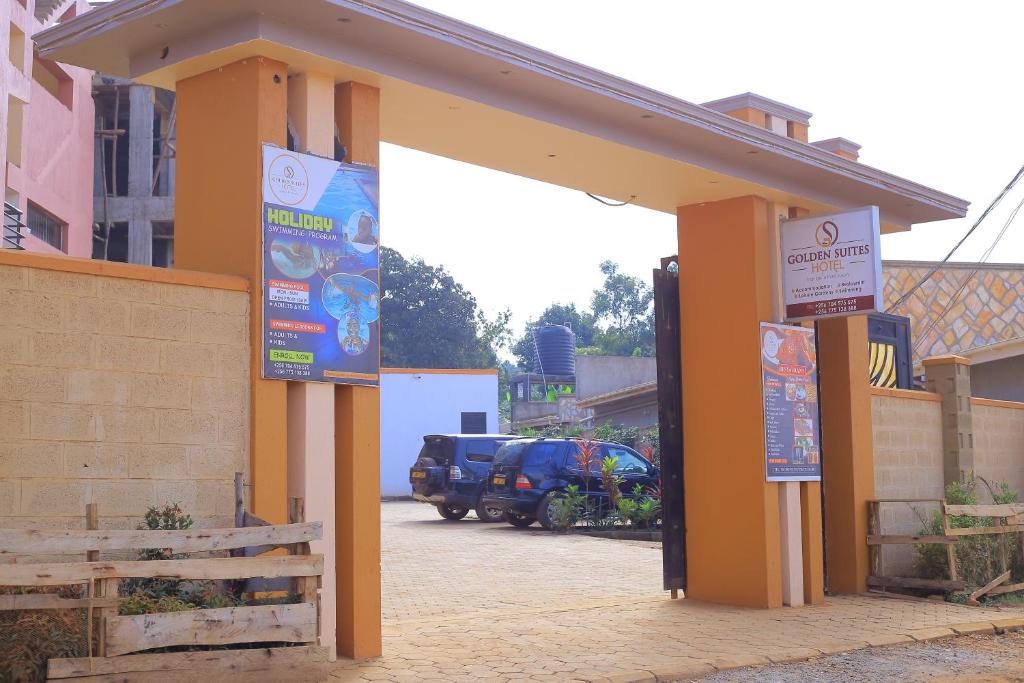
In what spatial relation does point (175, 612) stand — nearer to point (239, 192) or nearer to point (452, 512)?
point (239, 192)

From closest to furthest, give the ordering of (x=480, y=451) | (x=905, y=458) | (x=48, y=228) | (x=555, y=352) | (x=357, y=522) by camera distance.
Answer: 1. (x=357, y=522)
2. (x=905, y=458)
3. (x=480, y=451)
4. (x=48, y=228)
5. (x=555, y=352)

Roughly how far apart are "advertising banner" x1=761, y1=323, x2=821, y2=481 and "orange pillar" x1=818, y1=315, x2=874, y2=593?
2.59 ft

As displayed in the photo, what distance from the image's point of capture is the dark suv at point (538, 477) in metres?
21.9

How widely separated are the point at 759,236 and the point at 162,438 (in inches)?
269

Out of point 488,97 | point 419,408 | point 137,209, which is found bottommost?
point 419,408

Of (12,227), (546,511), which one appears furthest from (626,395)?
(12,227)

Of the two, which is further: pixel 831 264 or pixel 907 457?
pixel 907 457

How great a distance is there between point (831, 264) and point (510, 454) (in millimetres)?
11176

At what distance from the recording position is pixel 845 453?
13.2 meters

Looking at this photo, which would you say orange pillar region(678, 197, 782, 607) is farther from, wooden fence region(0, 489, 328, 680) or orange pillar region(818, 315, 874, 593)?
wooden fence region(0, 489, 328, 680)

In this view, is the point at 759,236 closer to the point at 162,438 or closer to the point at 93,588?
the point at 162,438

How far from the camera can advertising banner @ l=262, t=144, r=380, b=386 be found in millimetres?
8156


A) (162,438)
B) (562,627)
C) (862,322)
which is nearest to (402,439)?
(862,322)

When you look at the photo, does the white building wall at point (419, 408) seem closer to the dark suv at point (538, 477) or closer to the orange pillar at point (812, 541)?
the dark suv at point (538, 477)
